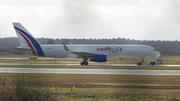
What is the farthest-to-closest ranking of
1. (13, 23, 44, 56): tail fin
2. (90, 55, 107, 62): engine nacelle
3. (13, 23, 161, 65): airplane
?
1. (13, 23, 44, 56): tail fin
2. (13, 23, 161, 65): airplane
3. (90, 55, 107, 62): engine nacelle

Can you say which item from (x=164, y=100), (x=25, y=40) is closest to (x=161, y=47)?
(x=25, y=40)

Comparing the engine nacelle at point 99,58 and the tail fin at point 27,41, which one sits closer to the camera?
the engine nacelle at point 99,58

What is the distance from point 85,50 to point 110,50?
619 cm

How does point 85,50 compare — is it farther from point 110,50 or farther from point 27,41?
point 27,41

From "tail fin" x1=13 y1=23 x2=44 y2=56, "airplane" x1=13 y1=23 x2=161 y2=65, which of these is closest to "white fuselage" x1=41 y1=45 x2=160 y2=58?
"airplane" x1=13 y1=23 x2=161 y2=65

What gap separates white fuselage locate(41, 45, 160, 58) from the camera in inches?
2351

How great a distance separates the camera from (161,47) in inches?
5453

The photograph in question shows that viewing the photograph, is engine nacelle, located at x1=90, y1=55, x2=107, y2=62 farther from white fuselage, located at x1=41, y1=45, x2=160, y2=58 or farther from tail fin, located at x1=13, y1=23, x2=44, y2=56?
tail fin, located at x1=13, y1=23, x2=44, y2=56

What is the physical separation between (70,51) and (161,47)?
90.7 metres

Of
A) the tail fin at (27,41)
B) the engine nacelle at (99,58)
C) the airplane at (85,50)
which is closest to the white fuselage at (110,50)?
the airplane at (85,50)

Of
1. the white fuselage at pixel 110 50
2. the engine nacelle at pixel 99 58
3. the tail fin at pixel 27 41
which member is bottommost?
the engine nacelle at pixel 99 58

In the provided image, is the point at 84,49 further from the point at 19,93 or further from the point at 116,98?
the point at 19,93

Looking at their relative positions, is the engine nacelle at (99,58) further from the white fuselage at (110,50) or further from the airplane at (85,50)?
the white fuselage at (110,50)

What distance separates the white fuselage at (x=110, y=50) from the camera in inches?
2351
